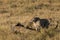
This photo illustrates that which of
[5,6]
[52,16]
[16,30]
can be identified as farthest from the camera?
[5,6]

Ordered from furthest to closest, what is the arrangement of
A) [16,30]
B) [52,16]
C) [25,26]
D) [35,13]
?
[35,13] → [52,16] → [25,26] → [16,30]

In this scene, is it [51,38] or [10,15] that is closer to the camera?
[51,38]

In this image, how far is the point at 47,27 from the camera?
10.1 meters

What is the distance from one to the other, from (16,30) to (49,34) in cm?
127

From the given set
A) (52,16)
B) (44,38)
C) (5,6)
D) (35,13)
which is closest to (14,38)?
(44,38)

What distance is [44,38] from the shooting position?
8938 millimetres

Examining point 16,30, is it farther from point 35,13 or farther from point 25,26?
point 35,13

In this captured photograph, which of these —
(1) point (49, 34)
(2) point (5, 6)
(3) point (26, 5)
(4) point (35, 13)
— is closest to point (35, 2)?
(3) point (26, 5)

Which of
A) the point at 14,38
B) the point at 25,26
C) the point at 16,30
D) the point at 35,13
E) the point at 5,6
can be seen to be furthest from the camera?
the point at 5,6

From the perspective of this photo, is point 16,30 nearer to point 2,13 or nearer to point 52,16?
point 52,16

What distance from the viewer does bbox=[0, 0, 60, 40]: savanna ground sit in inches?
361

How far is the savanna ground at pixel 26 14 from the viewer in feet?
30.1

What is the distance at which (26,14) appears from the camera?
46.3 feet

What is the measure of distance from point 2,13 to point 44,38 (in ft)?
19.4
